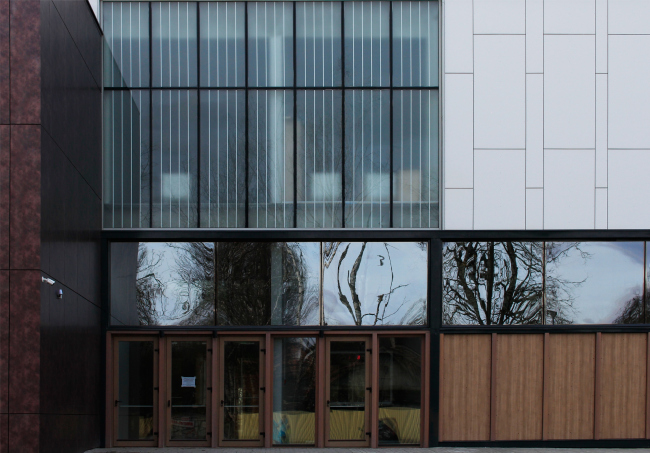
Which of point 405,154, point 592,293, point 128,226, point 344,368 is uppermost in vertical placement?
point 405,154

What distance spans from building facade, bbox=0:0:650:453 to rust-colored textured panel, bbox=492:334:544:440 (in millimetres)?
44

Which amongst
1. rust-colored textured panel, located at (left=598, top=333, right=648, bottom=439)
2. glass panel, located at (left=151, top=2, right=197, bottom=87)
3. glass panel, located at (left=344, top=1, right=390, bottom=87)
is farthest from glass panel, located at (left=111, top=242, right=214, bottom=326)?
rust-colored textured panel, located at (left=598, top=333, right=648, bottom=439)

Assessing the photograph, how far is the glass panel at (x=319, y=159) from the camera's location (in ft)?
43.0

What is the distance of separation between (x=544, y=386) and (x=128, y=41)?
11.1 metres

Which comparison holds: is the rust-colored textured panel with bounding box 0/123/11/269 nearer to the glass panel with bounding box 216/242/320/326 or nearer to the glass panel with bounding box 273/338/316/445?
the glass panel with bounding box 216/242/320/326

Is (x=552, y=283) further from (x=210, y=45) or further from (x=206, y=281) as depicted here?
(x=210, y=45)

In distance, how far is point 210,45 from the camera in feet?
43.3

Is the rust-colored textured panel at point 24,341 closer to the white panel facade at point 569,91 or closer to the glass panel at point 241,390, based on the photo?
the glass panel at point 241,390

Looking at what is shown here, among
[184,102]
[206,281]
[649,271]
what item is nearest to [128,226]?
[206,281]

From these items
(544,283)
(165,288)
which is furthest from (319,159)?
(544,283)

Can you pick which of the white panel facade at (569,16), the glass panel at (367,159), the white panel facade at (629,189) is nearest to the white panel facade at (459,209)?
the glass panel at (367,159)

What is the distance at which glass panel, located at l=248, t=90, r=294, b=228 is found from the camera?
13.1m

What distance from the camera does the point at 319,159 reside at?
518 inches

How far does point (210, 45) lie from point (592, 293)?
9.38 metres
